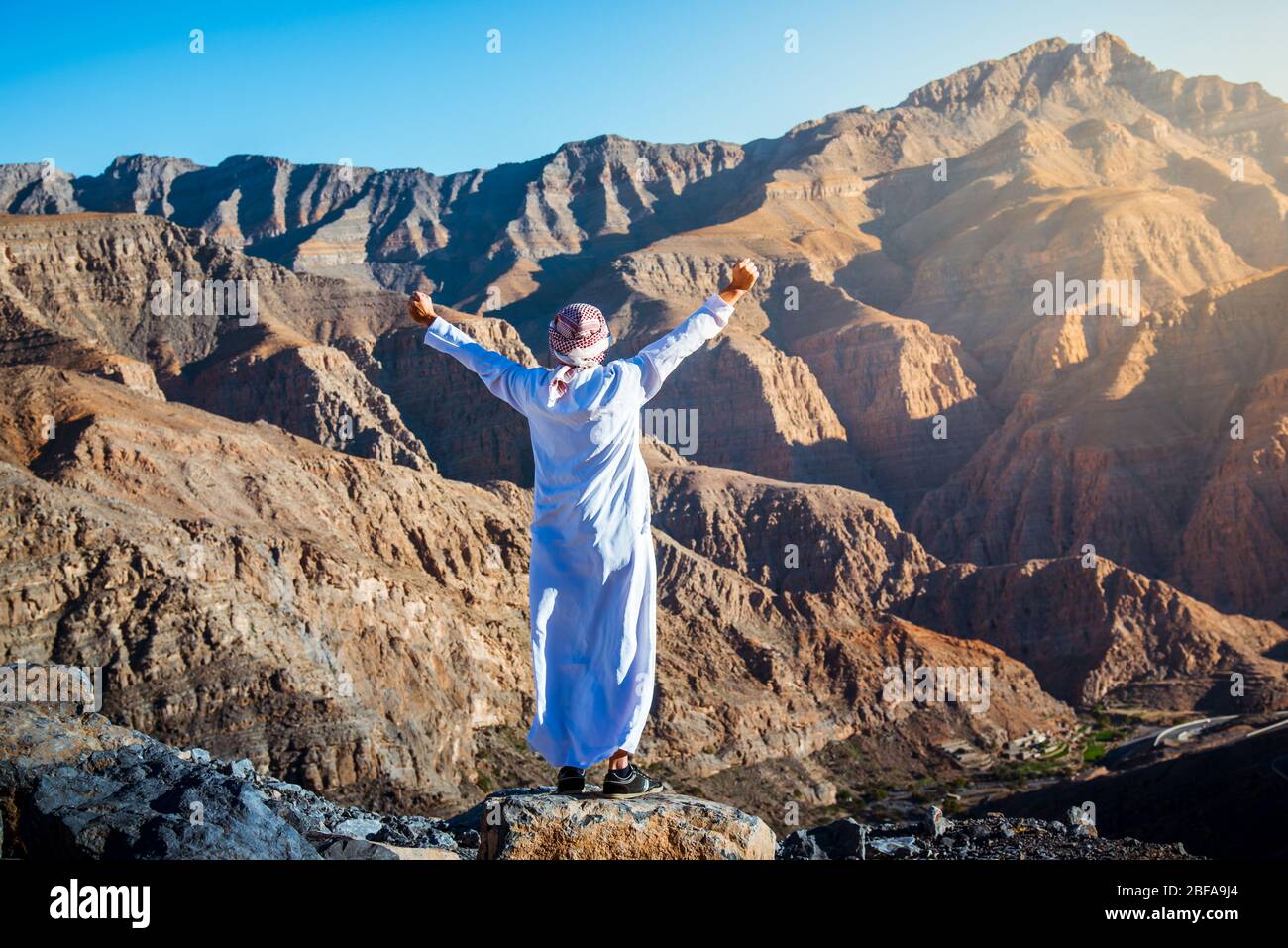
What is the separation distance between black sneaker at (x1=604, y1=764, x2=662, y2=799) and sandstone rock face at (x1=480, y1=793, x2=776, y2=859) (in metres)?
0.10

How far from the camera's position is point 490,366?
10.6 metres

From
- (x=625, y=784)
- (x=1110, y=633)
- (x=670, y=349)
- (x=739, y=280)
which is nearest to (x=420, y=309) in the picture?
(x=670, y=349)

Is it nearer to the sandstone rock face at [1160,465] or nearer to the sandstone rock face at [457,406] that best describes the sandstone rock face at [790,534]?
the sandstone rock face at [457,406]

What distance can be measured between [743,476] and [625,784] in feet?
289

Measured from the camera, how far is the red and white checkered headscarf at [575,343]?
1027 cm

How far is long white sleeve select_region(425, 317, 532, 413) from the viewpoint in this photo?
1045 cm

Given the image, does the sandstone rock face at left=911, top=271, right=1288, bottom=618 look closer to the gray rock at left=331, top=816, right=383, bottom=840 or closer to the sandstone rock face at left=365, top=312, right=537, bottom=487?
the sandstone rock face at left=365, top=312, right=537, bottom=487

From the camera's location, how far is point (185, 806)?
11203mm

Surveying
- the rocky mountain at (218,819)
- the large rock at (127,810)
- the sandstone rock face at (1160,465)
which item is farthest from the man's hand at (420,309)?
the sandstone rock face at (1160,465)

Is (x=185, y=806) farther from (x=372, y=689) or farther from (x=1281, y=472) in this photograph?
(x=1281, y=472)

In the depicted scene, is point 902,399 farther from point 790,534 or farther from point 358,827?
point 358,827

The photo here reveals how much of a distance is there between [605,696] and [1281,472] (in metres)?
96.7

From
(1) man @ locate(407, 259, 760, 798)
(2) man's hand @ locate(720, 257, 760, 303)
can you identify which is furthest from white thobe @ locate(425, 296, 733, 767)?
(2) man's hand @ locate(720, 257, 760, 303)
